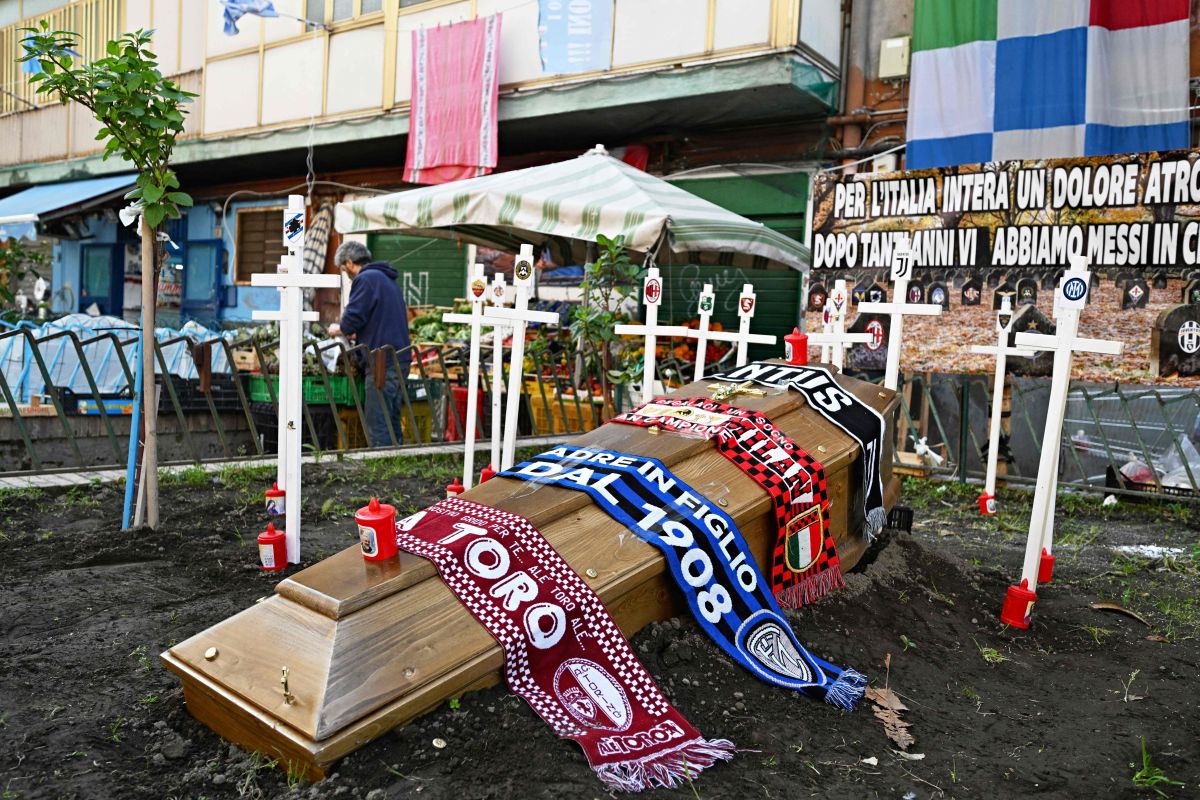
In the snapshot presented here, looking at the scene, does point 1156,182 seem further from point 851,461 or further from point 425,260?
point 425,260

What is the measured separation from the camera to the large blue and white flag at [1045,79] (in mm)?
7852

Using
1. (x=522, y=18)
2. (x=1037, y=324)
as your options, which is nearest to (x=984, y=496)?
(x=1037, y=324)

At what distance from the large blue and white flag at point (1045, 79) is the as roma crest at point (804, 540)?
6176 millimetres

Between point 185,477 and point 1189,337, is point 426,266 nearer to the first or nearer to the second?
A: point 185,477

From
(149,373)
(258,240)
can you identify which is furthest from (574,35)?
(149,373)

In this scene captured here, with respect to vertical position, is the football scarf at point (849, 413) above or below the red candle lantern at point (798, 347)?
below

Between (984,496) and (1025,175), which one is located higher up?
(1025,175)

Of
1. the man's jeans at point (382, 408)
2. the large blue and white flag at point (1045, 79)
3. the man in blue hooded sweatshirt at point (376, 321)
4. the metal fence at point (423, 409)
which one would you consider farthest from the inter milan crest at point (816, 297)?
the man's jeans at point (382, 408)

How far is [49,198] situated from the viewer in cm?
1573

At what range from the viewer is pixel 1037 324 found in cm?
752

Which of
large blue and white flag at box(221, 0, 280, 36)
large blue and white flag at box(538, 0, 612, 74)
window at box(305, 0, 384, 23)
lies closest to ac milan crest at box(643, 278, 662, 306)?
large blue and white flag at box(538, 0, 612, 74)

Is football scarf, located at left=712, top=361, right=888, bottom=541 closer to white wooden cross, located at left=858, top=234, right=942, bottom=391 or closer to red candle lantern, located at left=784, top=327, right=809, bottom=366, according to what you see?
red candle lantern, located at left=784, top=327, right=809, bottom=366

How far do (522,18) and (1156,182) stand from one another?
7.15 m

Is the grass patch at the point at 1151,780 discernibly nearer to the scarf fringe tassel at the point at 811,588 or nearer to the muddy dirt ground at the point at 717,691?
the muddy dirt ground at the point at 717,691
